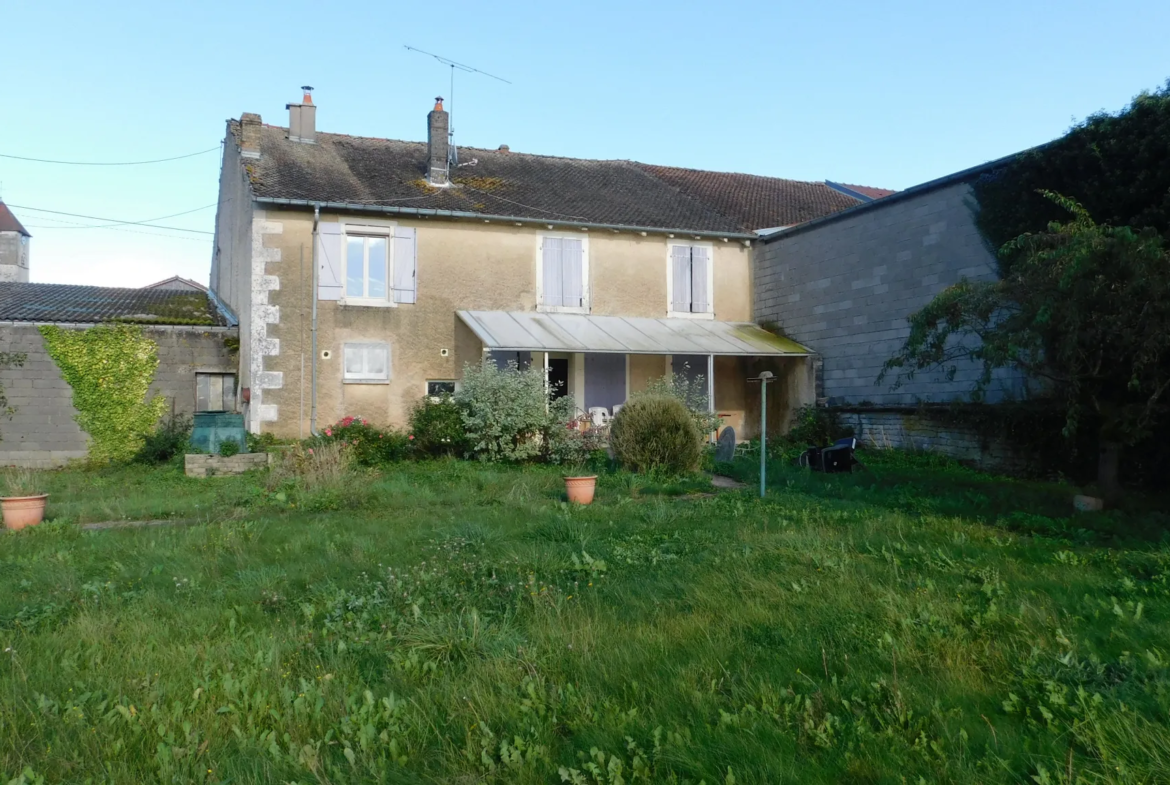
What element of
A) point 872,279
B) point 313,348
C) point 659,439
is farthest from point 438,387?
point 872,279

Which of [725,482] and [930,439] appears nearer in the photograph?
[725,482]

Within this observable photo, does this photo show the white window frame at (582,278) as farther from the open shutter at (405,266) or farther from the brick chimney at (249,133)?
the brick chimney at (249,133)

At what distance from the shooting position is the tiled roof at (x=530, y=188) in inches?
605

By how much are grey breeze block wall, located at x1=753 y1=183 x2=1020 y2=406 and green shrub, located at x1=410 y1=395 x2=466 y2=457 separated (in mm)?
7044

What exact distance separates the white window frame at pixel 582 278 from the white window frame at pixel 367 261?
108 inches

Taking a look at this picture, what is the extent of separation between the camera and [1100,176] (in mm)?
10578

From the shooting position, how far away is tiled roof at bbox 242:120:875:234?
50.4 feet

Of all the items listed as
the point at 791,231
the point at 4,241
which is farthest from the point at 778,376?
the point at 4,241

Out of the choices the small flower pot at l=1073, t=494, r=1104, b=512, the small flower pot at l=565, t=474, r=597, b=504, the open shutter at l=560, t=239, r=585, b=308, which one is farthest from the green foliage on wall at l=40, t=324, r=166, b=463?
the small flower pot at l=1073, t=494, r=1104, b=512

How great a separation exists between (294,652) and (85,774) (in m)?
1.19

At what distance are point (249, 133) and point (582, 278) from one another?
6.76 meters

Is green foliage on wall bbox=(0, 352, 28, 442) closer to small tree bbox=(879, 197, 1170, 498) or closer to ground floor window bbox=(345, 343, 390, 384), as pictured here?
ground floor window bbox=(345, 343, 390, 384)

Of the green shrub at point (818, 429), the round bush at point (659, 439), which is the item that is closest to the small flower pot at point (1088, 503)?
the round bush at point (659, 439)

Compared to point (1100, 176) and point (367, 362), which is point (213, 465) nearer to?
point (367, 362)
